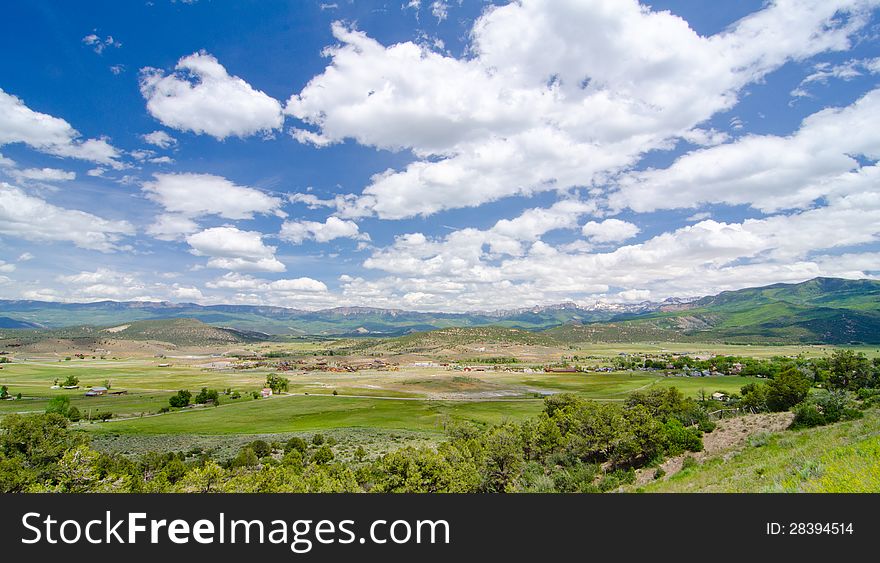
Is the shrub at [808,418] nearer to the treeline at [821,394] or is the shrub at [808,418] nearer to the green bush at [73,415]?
the treeline at [821,394]

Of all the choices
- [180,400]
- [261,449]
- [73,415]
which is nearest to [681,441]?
[261,449]

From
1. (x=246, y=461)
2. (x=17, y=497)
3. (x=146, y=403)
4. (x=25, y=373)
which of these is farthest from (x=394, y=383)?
(x=25, y=373)

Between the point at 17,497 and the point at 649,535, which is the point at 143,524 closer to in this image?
the point at 17,497

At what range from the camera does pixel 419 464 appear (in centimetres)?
3166

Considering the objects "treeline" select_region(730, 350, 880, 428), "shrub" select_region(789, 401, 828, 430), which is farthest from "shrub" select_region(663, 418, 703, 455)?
"treeline" select_region(730, 350, 880, 428)

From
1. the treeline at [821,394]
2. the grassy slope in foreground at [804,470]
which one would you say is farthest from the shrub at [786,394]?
the grassy slope in foreground at [804,470]

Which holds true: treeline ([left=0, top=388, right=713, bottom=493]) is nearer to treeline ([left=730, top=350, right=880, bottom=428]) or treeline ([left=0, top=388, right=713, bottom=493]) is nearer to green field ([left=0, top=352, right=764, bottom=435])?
treeline ([left=730, top=350, right=880, bottom=428])

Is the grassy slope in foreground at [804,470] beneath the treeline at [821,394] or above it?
above

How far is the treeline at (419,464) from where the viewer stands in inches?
1202

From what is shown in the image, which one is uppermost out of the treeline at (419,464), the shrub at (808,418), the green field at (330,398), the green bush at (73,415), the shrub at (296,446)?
the shrub at (808,418)

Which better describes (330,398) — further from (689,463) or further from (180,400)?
(689,463)

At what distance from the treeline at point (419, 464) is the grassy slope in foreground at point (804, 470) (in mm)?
8480

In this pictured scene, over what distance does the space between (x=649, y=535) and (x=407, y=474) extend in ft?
75.1

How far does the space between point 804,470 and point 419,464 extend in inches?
910
